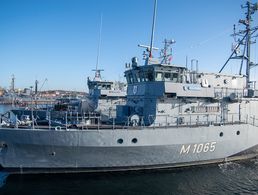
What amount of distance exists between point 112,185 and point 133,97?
6375 millimetres

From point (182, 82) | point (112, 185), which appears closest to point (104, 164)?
point (112, 185)

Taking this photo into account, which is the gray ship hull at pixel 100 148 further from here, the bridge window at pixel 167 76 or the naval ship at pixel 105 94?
the naval ship at pixel 105 94

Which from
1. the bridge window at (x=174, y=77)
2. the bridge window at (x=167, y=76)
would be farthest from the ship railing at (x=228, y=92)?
the bridge window at (x=167, y=76)

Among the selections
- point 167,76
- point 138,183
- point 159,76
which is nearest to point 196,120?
point 167,76

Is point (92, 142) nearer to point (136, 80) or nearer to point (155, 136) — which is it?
point (155, 136)

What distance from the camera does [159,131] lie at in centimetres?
1418

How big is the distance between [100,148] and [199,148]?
19.9 ft

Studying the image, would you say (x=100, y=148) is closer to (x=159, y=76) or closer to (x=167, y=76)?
(x=159, y=76)

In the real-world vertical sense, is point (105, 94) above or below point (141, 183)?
above

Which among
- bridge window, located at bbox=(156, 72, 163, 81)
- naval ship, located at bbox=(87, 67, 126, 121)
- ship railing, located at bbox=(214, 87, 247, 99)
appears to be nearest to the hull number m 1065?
ship railing, located at bbox=(214, 87, 247, 99)

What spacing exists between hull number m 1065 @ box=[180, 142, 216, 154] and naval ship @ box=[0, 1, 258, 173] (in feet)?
0.20

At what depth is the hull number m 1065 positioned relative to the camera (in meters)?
15.0

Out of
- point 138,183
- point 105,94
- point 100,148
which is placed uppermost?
point 105,94

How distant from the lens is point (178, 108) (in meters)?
16.1
